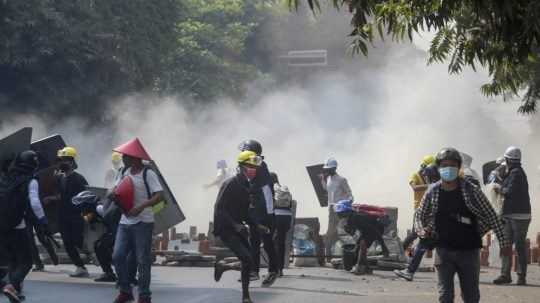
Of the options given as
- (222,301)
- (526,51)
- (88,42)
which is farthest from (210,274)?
(88,42)

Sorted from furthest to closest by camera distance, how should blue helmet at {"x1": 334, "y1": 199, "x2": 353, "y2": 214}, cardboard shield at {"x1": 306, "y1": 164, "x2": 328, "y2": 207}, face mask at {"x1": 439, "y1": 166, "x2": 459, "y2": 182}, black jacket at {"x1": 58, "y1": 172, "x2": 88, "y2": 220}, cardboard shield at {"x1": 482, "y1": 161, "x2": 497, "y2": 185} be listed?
cardboard shield at {"x1": 306, "y1": 164, "x2": 328, "y2": 207}, cardboard shield at {"x1": 482, "y1": 161, "x2": 497, "y2": 185}, blue helmet at {"x1": 334, "y1": 199, "x2": 353, "y2": 214}, black jacket at {"x1": 58, "y1": 172, "x2": 88, "y2": 220}, face mask at {"x1": 439, "y1": 166, "x2": 459, "y2": 182}

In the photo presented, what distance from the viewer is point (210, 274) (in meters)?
18.5

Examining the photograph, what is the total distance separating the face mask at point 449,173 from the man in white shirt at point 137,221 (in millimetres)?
3438

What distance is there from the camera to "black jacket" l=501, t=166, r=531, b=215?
16.6m

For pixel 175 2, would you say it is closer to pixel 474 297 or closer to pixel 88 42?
pixel 88 42

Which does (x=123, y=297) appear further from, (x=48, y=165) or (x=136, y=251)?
(x=48, y=165)

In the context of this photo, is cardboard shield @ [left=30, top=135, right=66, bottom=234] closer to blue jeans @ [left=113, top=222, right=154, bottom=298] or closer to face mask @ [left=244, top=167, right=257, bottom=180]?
face mask @ [left=244, top=167, right=257, bottom=180]

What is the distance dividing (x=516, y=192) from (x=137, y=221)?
608 cm

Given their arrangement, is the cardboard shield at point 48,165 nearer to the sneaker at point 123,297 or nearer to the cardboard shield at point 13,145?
the cardboard shield at point 13,145

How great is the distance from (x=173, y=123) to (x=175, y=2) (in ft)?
26.8

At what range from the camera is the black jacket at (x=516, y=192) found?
16.6m

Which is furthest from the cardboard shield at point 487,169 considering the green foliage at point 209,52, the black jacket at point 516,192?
the green foliage at point 209,52

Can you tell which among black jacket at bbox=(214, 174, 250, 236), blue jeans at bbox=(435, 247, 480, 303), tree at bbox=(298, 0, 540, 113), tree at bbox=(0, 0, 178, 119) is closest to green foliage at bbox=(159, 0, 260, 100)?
tree at bbox=(0, 0, 178, 119)

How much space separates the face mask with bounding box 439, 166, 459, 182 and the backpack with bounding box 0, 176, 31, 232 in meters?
4.55
